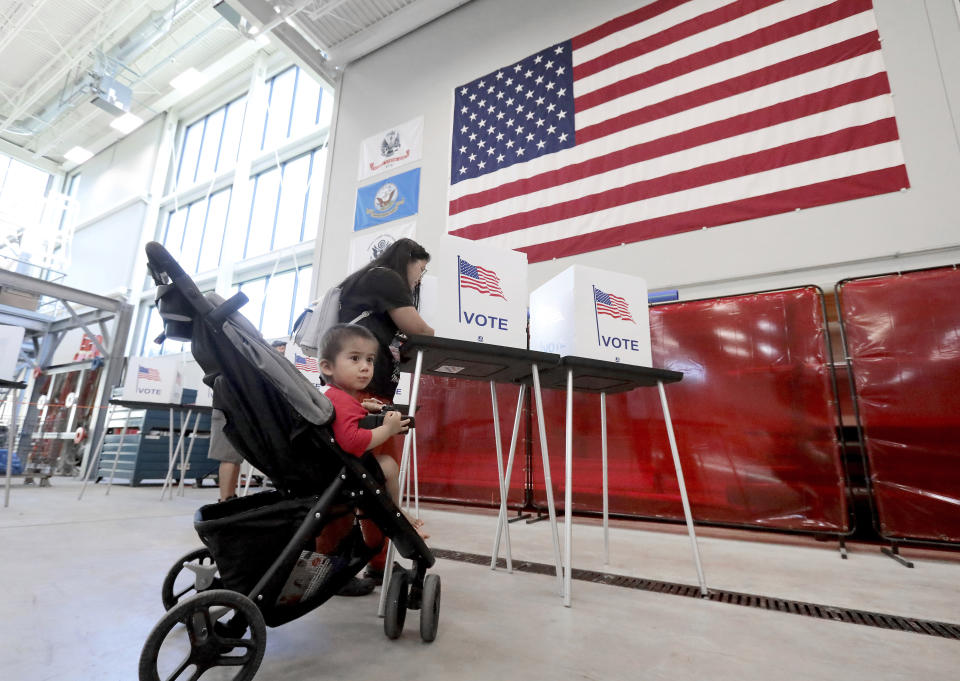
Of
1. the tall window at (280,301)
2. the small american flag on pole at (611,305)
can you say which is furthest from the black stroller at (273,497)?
the tall window at (280,301)

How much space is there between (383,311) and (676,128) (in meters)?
3.50

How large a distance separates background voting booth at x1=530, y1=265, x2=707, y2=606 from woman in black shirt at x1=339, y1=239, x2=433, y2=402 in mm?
514

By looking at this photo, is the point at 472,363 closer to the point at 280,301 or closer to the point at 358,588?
the point at 358,588

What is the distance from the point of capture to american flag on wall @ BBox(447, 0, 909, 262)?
3.34 m

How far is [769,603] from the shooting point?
4.91 feet

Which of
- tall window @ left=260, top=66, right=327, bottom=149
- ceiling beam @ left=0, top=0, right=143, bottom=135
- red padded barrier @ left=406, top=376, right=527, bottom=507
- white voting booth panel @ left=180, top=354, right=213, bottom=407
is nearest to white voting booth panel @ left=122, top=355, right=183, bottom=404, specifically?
white voting booth panel @ left=180, top=354, right=213, bottom=407

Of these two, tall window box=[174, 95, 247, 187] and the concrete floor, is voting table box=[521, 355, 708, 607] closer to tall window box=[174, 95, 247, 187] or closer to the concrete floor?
the concrete floor

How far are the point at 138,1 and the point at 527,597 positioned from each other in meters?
12.3

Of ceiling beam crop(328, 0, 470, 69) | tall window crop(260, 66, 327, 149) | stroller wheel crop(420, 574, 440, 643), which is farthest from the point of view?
tall window crop(260, 66, 327, 149)

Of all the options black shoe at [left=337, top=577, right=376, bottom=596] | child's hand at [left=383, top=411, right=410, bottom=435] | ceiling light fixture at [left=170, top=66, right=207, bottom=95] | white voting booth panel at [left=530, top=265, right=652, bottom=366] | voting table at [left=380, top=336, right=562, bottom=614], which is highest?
ceiling light fixture at [left=170, top=66, right=207, bottom=95]

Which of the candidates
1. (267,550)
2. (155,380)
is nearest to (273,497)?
(267,550)

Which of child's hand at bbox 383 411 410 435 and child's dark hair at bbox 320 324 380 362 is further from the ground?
child's dark hair at bbox 320 324 380 362

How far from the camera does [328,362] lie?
1.34 m

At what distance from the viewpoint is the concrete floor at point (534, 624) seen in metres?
0.97
